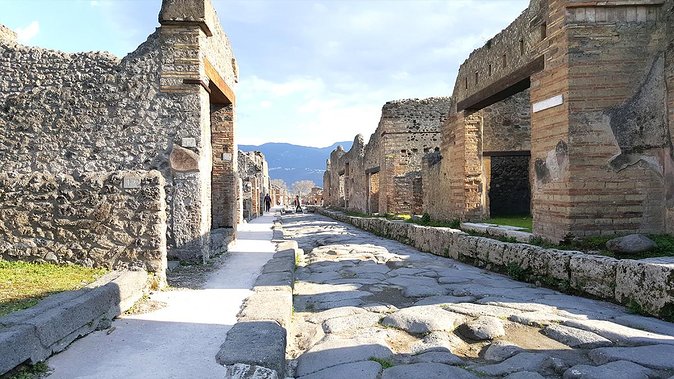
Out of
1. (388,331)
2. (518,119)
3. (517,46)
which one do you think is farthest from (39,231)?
(518,119)

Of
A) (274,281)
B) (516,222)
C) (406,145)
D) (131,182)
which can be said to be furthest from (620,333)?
(406,145)

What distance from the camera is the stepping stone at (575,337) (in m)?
2.62

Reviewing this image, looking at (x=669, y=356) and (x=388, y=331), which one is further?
(x=388, y=331)

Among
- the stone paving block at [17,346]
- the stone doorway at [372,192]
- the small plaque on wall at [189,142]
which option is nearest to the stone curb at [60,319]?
the stone paving block at [17,346]

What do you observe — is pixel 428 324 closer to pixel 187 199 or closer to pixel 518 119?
pixel 187 199

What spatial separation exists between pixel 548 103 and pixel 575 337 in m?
3.25

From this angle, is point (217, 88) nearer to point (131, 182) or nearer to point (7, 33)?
point (131, 182)

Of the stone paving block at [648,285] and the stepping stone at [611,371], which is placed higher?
the stone paving block at [648,285]

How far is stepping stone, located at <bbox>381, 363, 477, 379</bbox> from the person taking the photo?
2.22 m

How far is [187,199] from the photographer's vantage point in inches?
223

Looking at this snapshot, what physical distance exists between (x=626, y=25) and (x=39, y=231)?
6.05 meters

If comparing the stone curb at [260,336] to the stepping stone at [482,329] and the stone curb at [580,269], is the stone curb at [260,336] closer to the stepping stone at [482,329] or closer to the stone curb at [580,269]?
the stepping stone at [482,329]

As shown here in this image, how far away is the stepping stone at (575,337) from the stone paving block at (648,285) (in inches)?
30.4

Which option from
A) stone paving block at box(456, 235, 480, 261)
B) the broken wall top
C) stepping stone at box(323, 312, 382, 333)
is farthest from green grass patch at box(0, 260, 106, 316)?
the broken wall top
